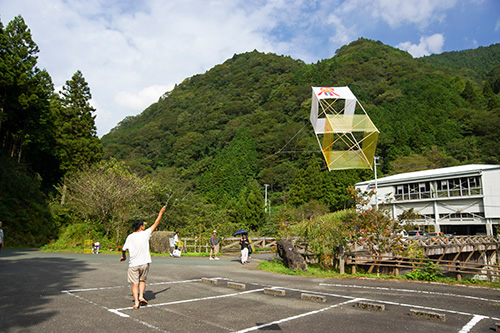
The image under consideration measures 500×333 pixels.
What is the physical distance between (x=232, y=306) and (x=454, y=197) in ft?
134

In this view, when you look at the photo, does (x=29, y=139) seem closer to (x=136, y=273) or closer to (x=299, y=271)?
(x=299, y=271)

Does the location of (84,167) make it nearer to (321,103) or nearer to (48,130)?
(48,130)

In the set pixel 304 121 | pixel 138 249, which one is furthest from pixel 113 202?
pixel 304 121

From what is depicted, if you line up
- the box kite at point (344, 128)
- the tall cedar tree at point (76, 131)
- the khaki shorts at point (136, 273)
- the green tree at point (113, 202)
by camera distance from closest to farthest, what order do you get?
the khaki shorts at point (136, 273)
the box kite at point (344, 128)
the green tree at point (113, 202)
the tall cedar tree at point (76, 131)

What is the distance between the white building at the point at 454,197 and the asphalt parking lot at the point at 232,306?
29709mm

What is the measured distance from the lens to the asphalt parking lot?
530 cm

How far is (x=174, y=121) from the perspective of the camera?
4414 inches

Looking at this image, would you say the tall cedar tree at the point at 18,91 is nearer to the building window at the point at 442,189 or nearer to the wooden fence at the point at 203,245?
the wooden fence at the point at 203,245

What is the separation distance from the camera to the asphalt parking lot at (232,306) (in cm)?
530

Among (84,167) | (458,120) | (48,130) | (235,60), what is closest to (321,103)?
(84,167)

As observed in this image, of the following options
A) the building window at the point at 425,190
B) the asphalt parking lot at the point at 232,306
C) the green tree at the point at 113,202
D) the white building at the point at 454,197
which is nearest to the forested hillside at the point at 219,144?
the green tree at the point at 113,202

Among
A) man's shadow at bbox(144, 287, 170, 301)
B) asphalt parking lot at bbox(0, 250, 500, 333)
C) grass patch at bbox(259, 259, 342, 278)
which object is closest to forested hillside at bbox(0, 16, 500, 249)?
grass patch at bbox(259, 259, 342, 278)

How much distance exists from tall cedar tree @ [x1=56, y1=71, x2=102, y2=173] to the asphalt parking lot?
95.4 ft

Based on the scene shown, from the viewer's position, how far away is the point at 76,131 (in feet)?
123
